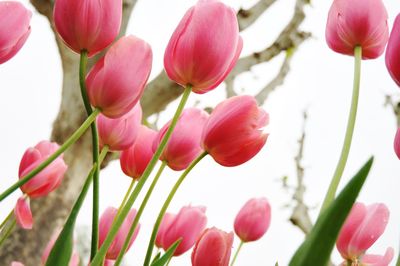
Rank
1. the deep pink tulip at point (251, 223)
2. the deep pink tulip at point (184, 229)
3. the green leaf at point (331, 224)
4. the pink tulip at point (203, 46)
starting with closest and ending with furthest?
1. the green leaf at point (331, 224)
2. the pink tulip at point (203, 46)
3. the deep pink tulip at point (184, 229)
4. the deep pink tulip at point (251, 223)

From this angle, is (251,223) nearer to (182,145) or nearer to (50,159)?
(182,145)

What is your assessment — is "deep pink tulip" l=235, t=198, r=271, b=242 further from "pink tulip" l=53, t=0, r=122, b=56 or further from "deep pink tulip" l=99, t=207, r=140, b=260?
"pink tulip" l=53, t=0, r=122, b=56

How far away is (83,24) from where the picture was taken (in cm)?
27

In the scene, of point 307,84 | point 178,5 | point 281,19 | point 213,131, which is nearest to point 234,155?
point 213,131

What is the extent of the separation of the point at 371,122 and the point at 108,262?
21.4ft

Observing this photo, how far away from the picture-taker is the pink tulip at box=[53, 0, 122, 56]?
10.5 inches

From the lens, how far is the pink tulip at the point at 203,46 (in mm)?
286

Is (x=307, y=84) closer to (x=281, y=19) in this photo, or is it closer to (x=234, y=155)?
(x=281, y=19)

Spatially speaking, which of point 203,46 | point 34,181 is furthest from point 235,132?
point 34,181

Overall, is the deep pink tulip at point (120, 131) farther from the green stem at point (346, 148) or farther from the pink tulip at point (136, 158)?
the green stem at point (346, 148)

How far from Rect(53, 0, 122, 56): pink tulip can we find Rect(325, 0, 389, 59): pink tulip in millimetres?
145

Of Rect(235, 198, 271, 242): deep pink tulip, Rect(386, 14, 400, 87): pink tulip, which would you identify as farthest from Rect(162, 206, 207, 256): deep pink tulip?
Rect(386, 14, 400, 87): pink tulip

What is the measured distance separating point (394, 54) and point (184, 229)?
0.22 meters

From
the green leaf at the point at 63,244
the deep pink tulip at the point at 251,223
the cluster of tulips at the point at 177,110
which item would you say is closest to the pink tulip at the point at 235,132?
the cluster of tulips at the point at 177,110
